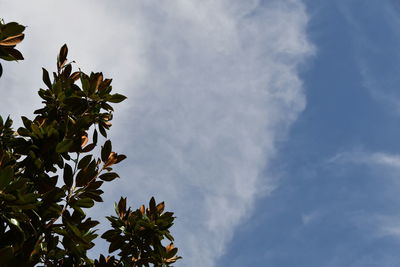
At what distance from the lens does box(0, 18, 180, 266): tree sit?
3439 mm

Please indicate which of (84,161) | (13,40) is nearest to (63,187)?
(84,161)

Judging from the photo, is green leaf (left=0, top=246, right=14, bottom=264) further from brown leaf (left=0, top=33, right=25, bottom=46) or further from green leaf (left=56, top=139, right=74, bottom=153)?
brown leaf (left=0, top=33, right=25, bottom=46)

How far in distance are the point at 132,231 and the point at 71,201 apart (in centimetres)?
122

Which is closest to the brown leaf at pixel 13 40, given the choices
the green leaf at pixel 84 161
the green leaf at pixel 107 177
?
the green leaf at pixel 84 161

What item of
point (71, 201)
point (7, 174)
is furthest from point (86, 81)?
point (7, 174)

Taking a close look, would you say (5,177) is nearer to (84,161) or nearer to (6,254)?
(6,254)

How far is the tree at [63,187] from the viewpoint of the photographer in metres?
3.44

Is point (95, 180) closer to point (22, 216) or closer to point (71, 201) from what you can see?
point (71, 201)

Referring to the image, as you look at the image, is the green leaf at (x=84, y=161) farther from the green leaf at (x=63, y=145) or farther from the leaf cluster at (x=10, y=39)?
the leaf cluster at (x=10, y=39)

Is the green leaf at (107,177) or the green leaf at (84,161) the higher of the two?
the green leaf at (107,177)

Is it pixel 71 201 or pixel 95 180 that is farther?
pixel 95 180

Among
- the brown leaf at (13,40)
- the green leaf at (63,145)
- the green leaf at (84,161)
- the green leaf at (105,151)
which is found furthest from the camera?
the green leaf at (105,151)

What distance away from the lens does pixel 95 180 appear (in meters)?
4.44

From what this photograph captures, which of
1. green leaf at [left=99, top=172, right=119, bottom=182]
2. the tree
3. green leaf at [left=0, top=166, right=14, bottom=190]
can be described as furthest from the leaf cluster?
green leaf at [left=99, top=172, right=119, bottom=182]
